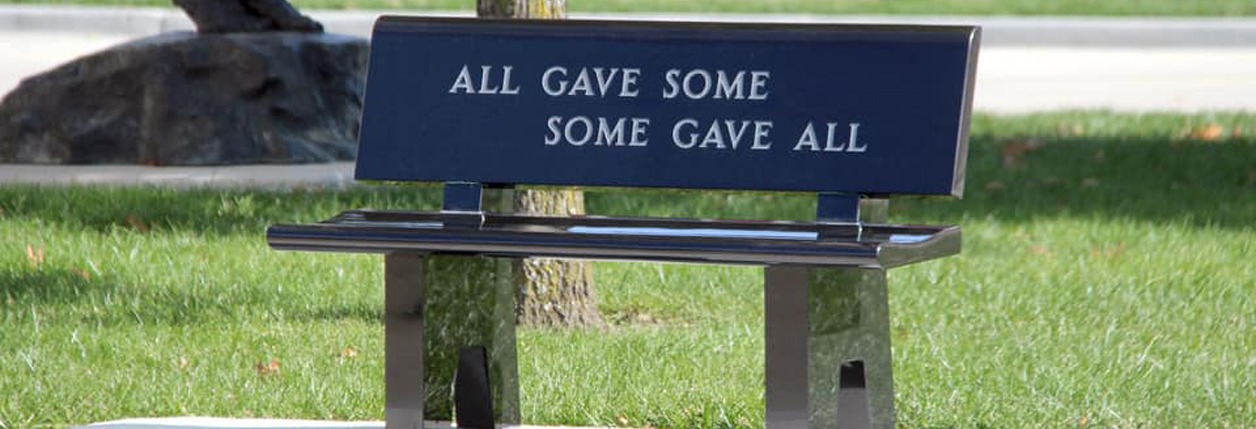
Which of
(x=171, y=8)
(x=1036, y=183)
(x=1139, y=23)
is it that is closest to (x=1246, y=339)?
(x=1036, y=183)

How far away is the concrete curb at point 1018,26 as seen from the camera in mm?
18188

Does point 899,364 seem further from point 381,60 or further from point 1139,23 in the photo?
point 1139,23

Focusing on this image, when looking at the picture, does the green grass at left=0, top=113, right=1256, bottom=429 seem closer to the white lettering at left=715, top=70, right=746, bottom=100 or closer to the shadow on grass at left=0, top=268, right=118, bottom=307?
the shadow on grass at left=0, top=268, right=118, bottom=307

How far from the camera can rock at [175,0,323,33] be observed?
1002cm

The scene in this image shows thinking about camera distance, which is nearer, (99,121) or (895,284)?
(895,284)

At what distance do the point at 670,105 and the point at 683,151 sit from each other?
10 centimetres

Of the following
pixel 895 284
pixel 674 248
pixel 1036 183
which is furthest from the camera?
pixel 1036 183

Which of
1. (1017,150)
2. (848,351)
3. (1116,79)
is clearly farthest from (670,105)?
(1116,79)

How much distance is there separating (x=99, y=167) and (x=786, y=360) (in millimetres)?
5952

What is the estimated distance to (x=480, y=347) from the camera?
495 centimetres

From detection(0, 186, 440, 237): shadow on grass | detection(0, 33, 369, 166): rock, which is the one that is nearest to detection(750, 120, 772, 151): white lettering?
detection(0, 186, 440, 237): shadow on grass

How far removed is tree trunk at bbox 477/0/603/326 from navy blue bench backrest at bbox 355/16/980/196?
4.62 feet

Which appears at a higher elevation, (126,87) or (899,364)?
(126,87)

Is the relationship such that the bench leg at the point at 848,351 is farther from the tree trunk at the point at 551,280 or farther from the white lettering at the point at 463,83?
the tree trunk at the point at 551,280
